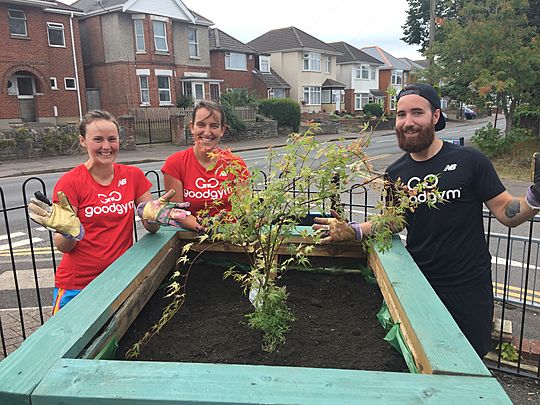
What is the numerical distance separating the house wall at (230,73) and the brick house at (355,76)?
1419 cm

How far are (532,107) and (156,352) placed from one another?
53.3ft

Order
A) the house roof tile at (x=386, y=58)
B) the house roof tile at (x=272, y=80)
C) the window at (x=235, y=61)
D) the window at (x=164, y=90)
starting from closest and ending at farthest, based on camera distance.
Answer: the window at (x=164, y=90) < the window at (x=235, y=61) < the house roof tile at (x=272, y=80) < the house roof tile at (x=386, y=58)

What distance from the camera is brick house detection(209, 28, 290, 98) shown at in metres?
34.4

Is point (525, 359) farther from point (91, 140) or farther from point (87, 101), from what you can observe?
point (87, 101)

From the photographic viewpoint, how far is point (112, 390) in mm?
1177

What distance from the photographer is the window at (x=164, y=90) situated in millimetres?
29438

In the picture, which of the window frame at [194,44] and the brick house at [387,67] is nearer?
the window frame at [194,44]

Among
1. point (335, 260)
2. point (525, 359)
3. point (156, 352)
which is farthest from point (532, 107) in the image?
point (156, 352)

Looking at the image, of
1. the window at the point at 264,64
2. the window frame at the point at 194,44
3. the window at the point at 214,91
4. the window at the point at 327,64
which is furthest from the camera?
the window at the point at 327,64

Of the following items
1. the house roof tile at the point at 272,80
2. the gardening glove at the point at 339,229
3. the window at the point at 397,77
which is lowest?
the gardening glove at the point at 339,229

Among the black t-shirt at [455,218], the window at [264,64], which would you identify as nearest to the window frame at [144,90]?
the window at [264,64]

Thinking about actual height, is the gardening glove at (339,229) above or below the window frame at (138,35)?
below

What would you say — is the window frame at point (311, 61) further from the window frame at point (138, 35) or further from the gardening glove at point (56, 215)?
the gardening glove at point (56, 215)

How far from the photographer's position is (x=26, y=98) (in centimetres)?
2475
